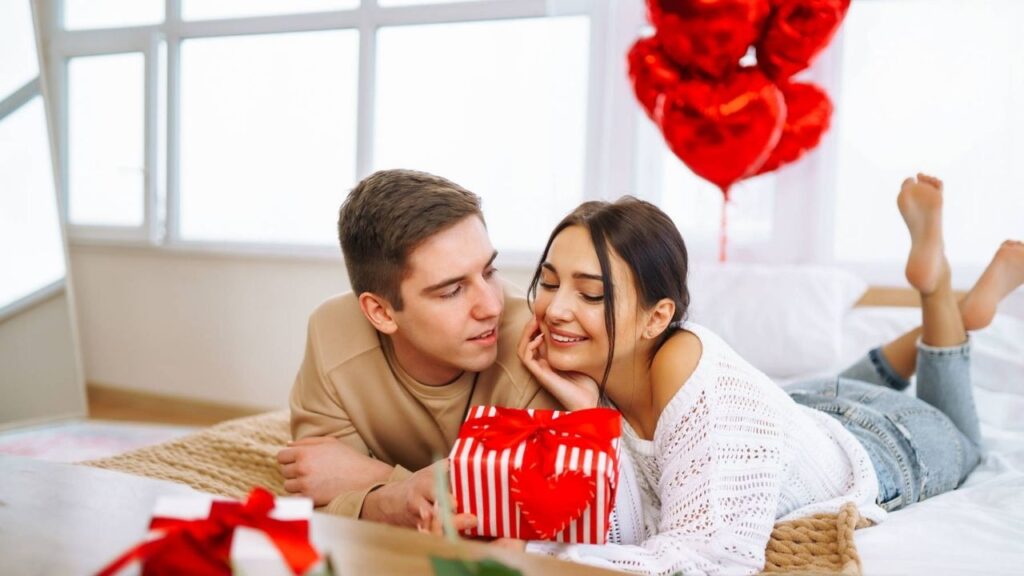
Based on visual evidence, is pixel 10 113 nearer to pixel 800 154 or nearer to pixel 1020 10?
pixel 800 154

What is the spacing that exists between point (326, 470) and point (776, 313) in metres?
1.29

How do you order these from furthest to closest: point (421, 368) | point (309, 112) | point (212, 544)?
point (309, 112)
point (421, 368)
point (212, 544)

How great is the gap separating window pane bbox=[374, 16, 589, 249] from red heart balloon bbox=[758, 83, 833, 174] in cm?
79

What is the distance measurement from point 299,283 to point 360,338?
2133 millimetres

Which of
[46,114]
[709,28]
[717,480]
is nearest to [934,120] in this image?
[709,28]

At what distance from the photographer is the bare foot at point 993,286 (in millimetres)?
1904

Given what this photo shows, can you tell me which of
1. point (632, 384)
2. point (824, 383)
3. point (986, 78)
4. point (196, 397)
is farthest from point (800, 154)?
point (196, 397)

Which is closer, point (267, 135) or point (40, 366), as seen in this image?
point (40, 366)

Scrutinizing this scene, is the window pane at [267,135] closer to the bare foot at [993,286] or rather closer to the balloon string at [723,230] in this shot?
the balloon string at [723,230]

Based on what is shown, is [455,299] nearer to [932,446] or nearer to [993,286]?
A: [932,446]

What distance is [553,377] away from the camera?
1.35 meters

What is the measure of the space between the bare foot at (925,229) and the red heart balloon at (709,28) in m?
0.58

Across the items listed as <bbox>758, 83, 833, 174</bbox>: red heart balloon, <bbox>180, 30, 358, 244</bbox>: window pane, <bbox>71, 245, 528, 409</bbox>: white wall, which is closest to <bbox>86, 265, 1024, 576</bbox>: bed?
<bbox>758, 83, 833, 174</bbox>: red heart balloon

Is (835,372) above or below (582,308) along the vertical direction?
below
